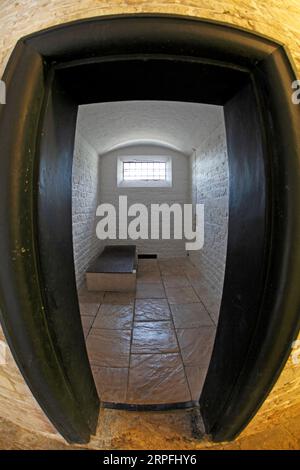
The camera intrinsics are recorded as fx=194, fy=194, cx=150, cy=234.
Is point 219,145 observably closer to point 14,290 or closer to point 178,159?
point 178,159

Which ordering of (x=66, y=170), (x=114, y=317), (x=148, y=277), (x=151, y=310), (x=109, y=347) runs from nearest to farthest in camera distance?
(x=66, y=170) → (x=109, y=347) → (x=114, y=317) → (x=151, y=310) → (x=148, y=277)

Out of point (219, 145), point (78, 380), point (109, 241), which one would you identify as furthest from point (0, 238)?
point (109, 241)

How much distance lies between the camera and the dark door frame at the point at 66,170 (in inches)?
23.5

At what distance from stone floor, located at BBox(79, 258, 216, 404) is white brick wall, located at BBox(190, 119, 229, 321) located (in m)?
0.23

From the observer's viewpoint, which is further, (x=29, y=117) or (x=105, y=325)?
(x=105, y=325)

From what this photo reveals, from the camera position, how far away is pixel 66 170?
2.65ft

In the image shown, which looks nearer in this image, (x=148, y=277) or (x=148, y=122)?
(x=148, y=122)

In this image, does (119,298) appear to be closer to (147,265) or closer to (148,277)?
(148,277)

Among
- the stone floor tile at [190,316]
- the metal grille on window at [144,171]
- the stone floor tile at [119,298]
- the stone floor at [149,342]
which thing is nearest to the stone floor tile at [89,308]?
the stone floor at [149,342]

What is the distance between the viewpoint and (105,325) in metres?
1.81

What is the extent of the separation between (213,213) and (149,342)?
1.73 meters

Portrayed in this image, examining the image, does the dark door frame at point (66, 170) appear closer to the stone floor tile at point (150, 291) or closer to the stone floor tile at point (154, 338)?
the stone floor tile at point (154, 338)

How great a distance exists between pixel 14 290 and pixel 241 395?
887mm

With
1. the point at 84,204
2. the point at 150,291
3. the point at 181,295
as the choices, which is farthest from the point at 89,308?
the point at 84,204
